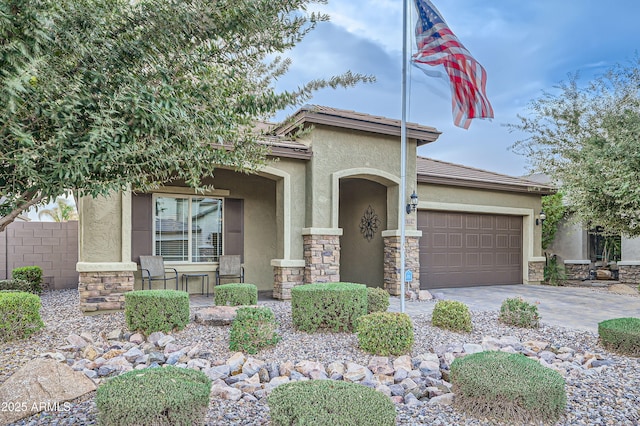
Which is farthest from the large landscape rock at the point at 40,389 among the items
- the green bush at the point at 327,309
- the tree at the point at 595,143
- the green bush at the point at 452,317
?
the tree at the point at 595,143

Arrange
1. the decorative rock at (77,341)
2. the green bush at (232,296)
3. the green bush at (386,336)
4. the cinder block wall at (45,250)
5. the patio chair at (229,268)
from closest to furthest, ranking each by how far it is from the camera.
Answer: the green bush at (386,336) → the decorative rock at (77,341) → the green bush at (232,296) → the patio chair at (229,268) → the cinder block wall at (45,250)

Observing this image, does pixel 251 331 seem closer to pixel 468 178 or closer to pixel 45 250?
pixel 468 178

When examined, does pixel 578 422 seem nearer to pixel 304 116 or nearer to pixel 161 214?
pixel 304 116

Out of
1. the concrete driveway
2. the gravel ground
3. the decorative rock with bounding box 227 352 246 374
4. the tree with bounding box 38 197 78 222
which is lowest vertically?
the concrete driveway

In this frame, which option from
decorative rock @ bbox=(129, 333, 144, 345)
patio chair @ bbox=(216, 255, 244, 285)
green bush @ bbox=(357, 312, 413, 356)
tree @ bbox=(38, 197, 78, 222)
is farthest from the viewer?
tree @ bbox=(38, 197, 78, 222)

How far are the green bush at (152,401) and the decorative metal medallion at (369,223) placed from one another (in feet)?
26.6

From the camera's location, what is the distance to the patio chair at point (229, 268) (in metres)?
9.39

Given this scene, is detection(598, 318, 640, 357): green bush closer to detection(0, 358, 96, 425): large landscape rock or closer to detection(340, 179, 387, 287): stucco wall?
detection(340, 179, 387, 287): stucco wall

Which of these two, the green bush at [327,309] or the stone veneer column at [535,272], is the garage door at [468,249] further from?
the green bush at [327,309]

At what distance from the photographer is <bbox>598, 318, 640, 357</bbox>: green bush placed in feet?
16.0

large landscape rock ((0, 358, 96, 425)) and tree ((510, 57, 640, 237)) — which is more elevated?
tree ((510, 57, 640, 237))

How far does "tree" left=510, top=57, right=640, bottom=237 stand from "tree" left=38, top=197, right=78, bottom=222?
54.8 ft

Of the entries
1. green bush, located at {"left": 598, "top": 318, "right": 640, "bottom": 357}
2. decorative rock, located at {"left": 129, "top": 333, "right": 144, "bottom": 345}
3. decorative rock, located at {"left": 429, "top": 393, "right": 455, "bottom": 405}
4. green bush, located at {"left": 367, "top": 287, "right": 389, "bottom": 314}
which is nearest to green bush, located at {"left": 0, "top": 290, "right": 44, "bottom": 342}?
decorative rock, located at {"left": 129, "top": 333, "right": 144, "bottom": 345}

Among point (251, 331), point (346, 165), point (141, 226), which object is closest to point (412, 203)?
point (346, 165)
